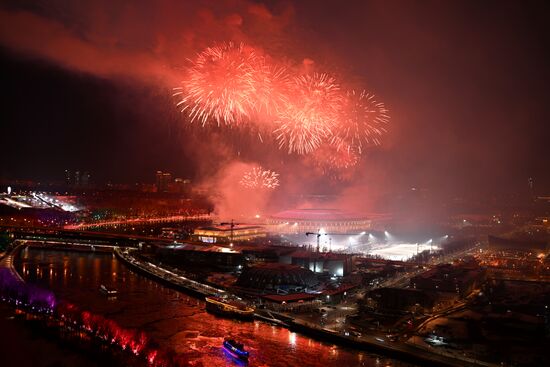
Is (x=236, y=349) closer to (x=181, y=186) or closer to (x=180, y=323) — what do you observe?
(x=180, y=323)

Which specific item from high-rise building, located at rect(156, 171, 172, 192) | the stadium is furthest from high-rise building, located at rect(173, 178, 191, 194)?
the stadium

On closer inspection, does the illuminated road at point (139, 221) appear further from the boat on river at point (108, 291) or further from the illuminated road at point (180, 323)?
the boat on river at point (108, 291)

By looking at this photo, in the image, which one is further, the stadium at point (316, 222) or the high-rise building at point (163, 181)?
the high-rise building at point (163, 181)

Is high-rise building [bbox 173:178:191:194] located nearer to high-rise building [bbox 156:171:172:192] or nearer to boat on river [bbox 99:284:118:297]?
high-rise building [bbox 156:171:172:192]

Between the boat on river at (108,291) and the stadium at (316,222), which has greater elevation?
the stadium at (316,222)

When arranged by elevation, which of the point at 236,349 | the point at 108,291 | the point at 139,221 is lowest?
the point at 236,349

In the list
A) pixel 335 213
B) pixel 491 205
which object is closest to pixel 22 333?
pixel 335 213

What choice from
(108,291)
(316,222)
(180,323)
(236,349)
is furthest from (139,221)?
(236,349)

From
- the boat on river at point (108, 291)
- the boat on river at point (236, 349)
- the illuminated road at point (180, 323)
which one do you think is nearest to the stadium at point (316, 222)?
the illuminated road at point (180, 323)

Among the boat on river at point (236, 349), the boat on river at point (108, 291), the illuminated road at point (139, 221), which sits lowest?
the boat on river at point (236, 349)
